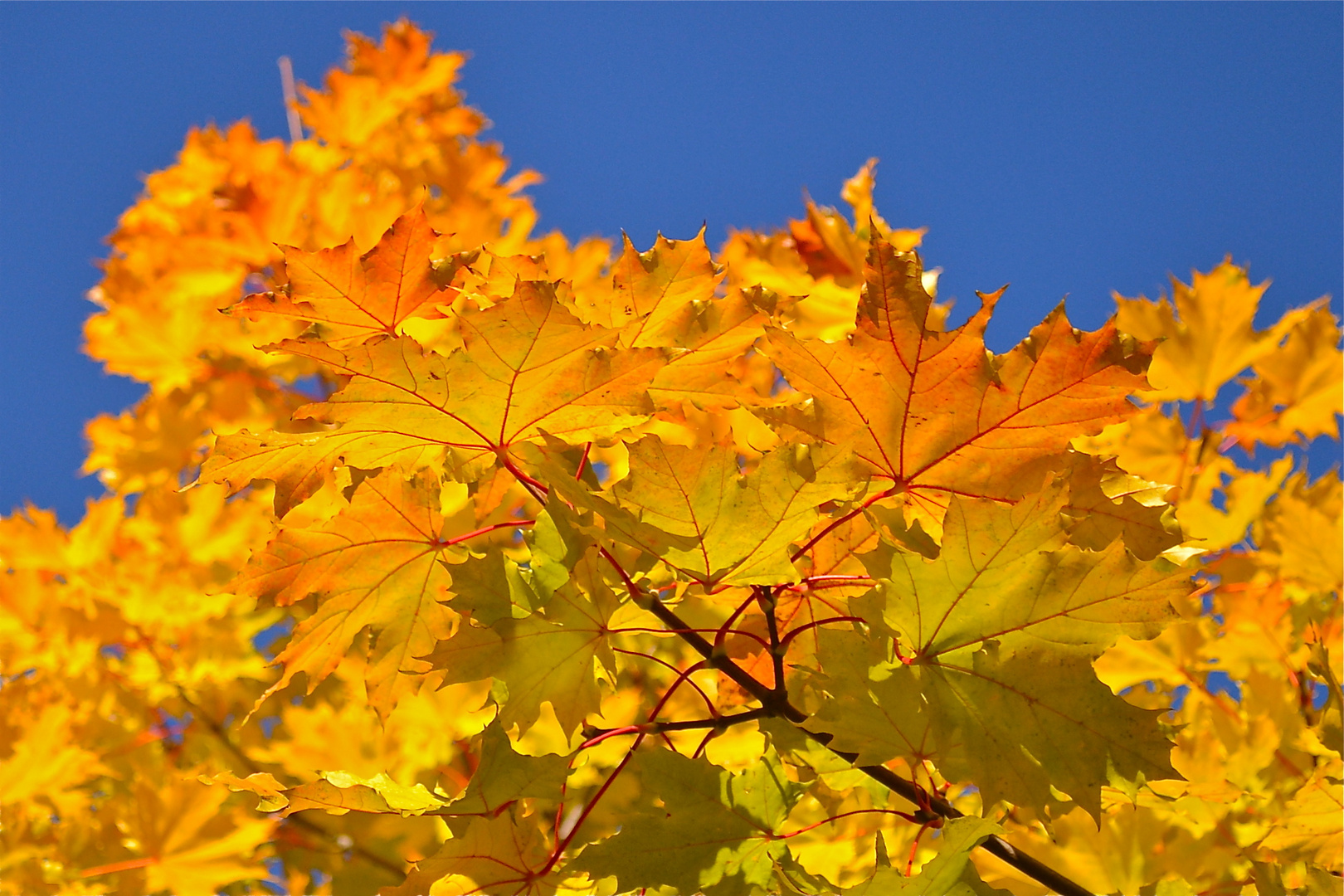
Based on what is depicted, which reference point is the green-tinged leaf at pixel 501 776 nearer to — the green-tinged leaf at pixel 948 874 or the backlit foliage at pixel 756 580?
the backlit foliage at pixel 756 580

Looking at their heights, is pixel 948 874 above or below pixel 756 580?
below

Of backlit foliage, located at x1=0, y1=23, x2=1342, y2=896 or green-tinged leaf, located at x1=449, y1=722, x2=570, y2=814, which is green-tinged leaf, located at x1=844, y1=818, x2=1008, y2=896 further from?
green-tinged leaf, located at x1=449, y1=722, x2=570, y2=814

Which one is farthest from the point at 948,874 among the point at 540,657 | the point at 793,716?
the point at 540,657

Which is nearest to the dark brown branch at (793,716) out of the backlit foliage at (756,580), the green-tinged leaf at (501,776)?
the backlit foliage at (756,580)

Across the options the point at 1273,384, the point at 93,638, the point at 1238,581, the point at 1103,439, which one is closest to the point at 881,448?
the point at 1103,439

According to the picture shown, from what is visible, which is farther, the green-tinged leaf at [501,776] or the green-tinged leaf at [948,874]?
the green-tinged leaf at [501,776]

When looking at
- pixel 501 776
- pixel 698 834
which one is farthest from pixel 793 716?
pixel 501 776

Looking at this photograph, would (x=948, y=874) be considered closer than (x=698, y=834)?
Yes

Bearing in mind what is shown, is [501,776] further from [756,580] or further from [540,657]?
[756,580]

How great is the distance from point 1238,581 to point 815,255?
3.13 ft

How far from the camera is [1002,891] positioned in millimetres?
548

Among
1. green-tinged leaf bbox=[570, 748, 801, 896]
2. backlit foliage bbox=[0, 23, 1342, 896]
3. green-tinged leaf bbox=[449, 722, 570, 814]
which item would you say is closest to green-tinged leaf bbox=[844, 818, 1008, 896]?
backlit foliage bbox=[0, 23, 1342, 896]

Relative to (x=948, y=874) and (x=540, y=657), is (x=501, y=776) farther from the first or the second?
(x=948, y=874)

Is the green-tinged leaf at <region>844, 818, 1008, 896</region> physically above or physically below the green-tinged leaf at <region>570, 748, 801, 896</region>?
below
